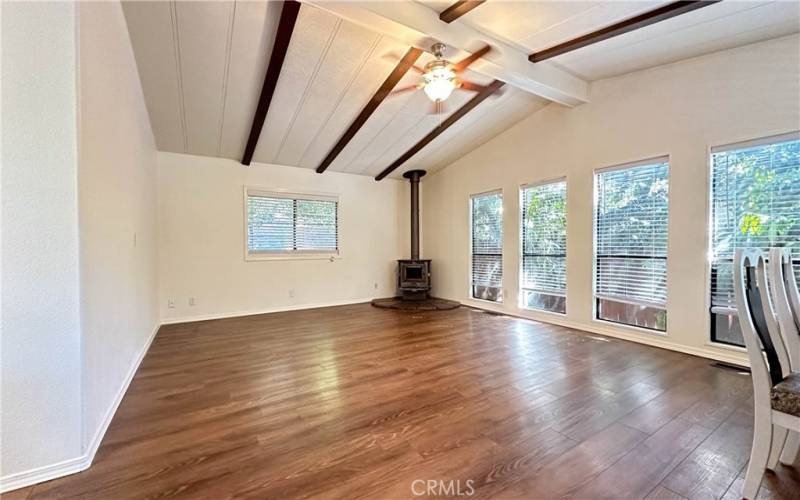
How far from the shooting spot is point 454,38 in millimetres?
2953

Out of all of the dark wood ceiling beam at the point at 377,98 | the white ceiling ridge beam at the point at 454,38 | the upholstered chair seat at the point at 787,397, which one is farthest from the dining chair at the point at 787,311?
the dark wood ceiling beam at the point at 377,98

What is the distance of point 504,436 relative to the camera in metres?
1.86

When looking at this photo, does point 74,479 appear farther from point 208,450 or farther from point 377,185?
point 377,185

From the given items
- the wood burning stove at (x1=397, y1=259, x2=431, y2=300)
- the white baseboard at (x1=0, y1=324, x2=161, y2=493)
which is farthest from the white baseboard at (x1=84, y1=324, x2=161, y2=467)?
the wood burning stove at (x1=397, y1=259, x2=431, y2=300)

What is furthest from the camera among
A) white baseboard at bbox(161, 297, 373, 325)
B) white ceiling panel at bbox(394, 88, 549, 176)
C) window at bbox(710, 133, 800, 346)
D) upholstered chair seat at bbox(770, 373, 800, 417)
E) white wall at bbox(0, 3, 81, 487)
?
white baseboard at bbox(161, 297, 373, 325)

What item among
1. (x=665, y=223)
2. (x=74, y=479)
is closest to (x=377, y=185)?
(x=665, y=223)

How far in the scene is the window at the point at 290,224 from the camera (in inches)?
214

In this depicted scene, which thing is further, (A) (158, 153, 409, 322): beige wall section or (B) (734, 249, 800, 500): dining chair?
(A) (158, 153, 409, 322): beige wall section

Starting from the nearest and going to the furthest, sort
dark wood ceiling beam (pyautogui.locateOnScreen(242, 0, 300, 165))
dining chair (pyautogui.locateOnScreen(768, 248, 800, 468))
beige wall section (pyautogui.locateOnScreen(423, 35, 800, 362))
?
dining chair (pyautogui.locateOnScreen(768, 248, 800, 468))
dark wood ceiling beam (pyautogui.locateOnScreen(242, 0, 300, 165))
beige wall section (pyautogui.locateOnScreen(423, 35, 800, 362))

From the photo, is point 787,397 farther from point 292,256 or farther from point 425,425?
point 292,256

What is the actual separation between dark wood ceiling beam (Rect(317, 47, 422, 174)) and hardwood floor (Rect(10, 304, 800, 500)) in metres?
2.83

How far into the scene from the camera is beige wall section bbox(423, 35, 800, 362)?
292 cm

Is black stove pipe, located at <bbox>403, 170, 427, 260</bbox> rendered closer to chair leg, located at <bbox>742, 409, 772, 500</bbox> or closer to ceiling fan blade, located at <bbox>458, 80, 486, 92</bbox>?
ceiling fan blade, located at <bbox>458, 80, 486, 92</bbox>

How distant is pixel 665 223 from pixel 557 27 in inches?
89.8
